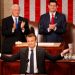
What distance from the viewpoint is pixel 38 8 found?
716 cm

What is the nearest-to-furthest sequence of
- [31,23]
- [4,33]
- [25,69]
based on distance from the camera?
[25,69], [4,33], [31,23]

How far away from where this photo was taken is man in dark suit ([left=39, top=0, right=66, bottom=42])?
5.93 meters

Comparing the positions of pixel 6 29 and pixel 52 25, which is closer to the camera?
pixel 52 25

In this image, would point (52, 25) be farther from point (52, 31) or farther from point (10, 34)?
point (10, 34)

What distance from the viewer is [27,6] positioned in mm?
7188

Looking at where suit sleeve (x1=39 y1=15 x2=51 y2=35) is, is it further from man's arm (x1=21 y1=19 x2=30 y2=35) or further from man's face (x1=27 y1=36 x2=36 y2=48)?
man's face (x1=27 y1=36 x2=36 y2=48)

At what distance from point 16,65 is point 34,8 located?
2.50 metres

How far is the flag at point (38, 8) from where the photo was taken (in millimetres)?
7074

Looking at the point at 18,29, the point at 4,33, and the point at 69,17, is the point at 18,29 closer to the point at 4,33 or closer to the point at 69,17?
the point at 4,33

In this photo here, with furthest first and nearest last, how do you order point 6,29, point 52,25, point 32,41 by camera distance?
point 6,29, point 52,25, point 32,41

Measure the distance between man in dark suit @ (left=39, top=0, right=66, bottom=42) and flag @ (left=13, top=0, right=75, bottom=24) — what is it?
0.93 metres

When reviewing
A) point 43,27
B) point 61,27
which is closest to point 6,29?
point 43,27

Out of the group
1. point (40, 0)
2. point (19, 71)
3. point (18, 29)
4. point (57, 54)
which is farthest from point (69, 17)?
point (19, 71)

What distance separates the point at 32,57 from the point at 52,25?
1.26m
